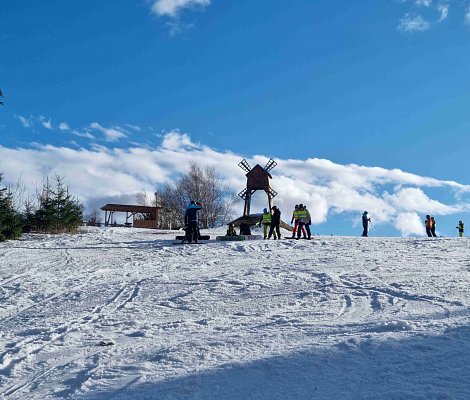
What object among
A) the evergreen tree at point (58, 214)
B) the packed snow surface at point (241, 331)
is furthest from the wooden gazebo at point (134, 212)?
the packed snow surface at point (241, 331)

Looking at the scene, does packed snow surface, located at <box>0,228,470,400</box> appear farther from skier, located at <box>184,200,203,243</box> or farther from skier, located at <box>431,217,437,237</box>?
skier, located at <box>431,217,437,237</box>

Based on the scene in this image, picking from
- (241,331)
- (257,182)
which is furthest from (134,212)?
(241,331)

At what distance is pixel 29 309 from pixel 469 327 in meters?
8.30

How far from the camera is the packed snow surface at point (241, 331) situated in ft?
17.6

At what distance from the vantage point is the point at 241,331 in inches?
298

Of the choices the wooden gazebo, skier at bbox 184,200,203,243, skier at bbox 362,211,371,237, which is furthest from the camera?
the wooden gazebo

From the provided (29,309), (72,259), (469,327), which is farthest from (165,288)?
(72,259)

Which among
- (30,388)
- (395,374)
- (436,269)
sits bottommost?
(30,388)

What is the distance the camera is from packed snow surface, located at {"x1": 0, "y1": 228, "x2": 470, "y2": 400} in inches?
211

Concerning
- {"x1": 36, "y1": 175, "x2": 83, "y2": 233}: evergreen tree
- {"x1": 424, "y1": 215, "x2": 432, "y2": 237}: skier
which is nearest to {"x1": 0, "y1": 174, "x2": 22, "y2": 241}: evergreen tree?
{"x1": 36, "y1": 175, "x2": 83, "y2": 233}: evergreen tree

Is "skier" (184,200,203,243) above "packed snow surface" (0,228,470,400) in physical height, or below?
above

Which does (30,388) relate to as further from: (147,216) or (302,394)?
(147,216)

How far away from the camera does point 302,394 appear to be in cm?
502

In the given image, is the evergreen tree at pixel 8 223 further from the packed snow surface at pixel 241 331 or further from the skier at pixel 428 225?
the skier at pixel 428 225
